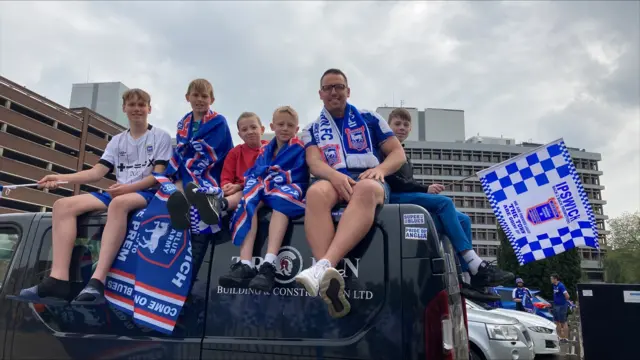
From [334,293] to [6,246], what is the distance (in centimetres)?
223

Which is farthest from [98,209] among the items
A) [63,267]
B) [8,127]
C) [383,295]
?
[8,127]

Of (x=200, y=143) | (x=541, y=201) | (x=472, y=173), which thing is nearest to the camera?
(x=200, y=143)

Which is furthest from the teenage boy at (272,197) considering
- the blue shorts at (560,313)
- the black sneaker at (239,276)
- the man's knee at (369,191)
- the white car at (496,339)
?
the blue shorts at (560,313)

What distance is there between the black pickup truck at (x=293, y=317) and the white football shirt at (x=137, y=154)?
0.90 meters

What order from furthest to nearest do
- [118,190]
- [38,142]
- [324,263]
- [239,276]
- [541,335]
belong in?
[38,142] → [541,335] → [118,190] → [239,276] → [324,263]

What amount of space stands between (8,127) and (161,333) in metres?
70.0

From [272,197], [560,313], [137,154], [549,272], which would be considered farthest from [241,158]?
[549,272]

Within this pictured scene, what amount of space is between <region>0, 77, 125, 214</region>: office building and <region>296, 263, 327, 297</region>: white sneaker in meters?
58.5

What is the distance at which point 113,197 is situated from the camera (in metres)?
3.11

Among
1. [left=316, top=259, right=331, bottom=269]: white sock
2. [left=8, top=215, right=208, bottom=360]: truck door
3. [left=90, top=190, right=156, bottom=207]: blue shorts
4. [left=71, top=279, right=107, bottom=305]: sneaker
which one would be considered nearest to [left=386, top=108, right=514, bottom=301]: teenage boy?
[left=316, top=259, right=331, bottom=269]: white sock

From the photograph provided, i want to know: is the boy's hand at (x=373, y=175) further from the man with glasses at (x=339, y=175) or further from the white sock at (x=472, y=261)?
the white sock at (x=472, y=261)

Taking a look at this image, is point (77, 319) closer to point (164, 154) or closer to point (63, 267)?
point (63, 267)

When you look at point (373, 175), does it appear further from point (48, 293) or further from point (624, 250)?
point (624, 250)

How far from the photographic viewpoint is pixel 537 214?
5.68 meters
